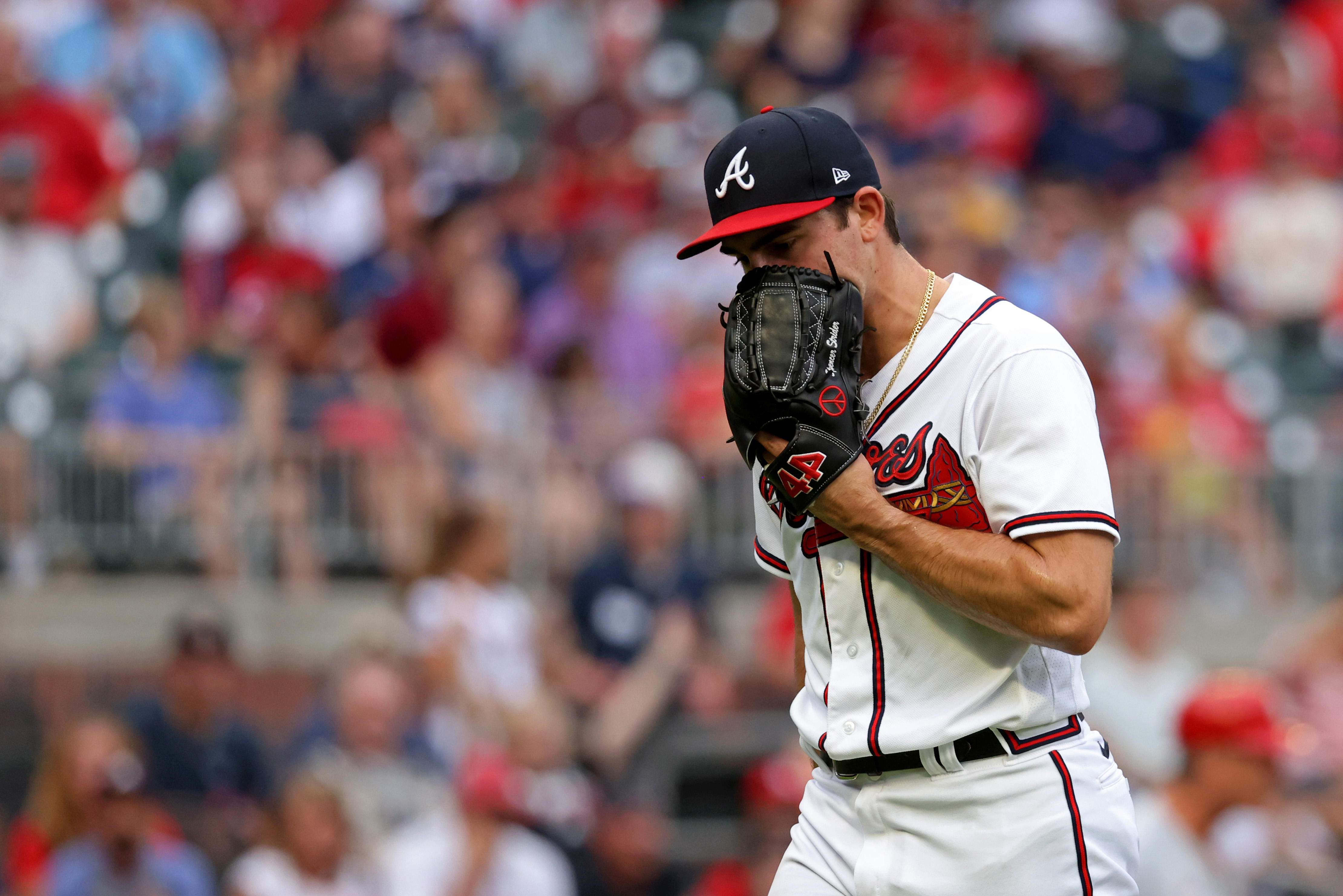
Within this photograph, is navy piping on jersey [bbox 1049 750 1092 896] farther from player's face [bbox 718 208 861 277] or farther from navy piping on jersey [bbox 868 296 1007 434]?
player's face [bbox 718 208 861 277]

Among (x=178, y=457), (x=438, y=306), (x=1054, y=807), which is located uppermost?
(x=438, y=306)

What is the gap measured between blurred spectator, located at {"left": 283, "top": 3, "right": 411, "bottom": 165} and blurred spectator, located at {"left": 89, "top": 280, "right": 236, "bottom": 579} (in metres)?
2.89

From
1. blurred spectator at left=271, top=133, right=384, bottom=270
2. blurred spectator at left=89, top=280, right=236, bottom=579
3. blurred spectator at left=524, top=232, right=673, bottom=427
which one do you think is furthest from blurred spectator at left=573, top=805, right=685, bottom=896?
blurred spectator at left=271, top=133, right=384, bottom=270

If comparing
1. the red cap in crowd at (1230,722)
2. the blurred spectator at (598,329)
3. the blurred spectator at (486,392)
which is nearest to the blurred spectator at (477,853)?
the blurred spectator at (486,392)

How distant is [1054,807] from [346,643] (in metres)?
5.07

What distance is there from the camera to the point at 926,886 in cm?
305

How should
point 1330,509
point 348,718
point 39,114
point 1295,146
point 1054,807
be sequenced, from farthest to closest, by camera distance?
point 1295,146, point 39,114, point 1330,509, point 348,718, point 1054,807

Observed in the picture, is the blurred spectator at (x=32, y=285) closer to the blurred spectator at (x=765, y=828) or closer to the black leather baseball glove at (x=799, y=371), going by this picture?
the blurred spectator at (x=765, y=828)

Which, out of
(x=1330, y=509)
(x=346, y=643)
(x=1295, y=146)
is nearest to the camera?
(x=346, y=643)

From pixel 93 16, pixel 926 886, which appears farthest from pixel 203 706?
pixel 93 16

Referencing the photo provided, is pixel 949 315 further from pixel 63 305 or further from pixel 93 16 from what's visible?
pixel 93 16

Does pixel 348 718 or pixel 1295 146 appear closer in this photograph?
pixel 348 718

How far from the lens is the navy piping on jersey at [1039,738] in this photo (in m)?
3.08

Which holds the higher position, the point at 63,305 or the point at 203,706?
the point at 63,305
